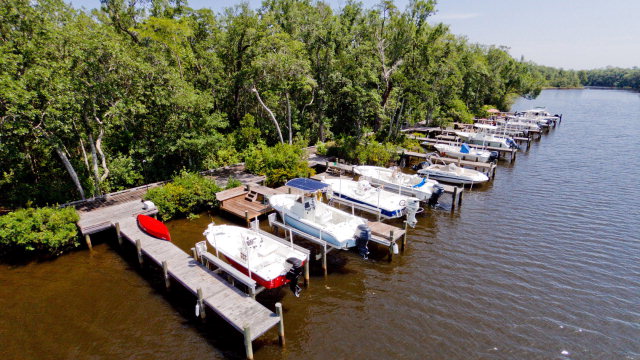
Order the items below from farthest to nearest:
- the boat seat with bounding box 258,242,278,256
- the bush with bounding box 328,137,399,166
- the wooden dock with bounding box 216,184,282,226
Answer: the bush with bounding box 328,137,399,166 → the wooden dock with bounding box 216,184,282,226 → the boat seat with bounding box 258,242,278,256

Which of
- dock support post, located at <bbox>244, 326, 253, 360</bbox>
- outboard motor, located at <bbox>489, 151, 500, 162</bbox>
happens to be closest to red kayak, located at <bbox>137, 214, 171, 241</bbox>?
dock support post, located at <bbox>244, 326, 253, 360</bbox>

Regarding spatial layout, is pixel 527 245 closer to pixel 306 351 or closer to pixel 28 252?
pixel 306 351

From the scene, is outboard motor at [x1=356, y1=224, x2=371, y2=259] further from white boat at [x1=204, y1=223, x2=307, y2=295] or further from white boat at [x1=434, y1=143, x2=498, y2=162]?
white boat at [x1=434, y1=143, x2=498, y2=162]

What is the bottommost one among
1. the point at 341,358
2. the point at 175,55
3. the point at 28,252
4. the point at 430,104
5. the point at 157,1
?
the point at 341,358

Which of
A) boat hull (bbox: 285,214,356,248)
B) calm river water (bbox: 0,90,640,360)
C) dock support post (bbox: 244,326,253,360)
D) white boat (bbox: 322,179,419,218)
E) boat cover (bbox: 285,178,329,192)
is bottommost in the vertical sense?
calm river water (bbox: 0,90,640,360)

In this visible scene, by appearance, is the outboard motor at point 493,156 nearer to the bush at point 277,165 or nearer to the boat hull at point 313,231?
the bush at point 277,165

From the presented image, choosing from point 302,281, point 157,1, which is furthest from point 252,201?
point 157,1
